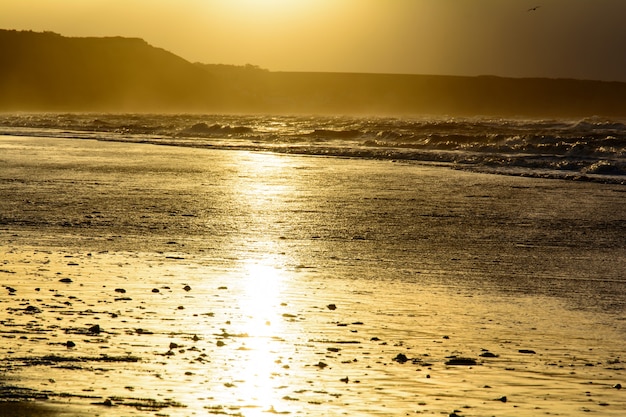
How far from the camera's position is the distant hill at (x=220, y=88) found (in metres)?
135

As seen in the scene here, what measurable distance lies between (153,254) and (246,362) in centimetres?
503

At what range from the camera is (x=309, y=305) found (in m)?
9.29

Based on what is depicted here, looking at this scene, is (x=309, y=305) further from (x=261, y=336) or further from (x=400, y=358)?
(x=400, y=358)

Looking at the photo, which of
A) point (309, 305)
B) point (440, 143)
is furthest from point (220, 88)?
point (309, 305)

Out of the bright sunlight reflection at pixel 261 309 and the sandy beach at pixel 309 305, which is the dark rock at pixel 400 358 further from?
the bright sunlight reflection at pixel 261 309

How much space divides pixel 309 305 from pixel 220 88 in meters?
157

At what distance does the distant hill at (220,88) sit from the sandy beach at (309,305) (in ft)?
368

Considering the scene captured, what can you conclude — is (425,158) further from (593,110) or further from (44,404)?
(593,110)

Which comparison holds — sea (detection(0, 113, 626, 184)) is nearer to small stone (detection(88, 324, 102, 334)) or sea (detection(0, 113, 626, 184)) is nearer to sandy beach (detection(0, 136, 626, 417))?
sandy beach (detection(0, 136, 626, 417))

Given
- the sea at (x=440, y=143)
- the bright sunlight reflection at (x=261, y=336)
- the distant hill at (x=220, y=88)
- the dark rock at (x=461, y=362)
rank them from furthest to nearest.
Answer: the distant hill at (x=220, y=88) → the sea at (x=440, y=143) → the dark rock at (x=461, y=362) → the bright sunlight reflection at (x=261, y=336)

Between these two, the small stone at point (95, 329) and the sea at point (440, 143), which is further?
the sea at point (440, 143)

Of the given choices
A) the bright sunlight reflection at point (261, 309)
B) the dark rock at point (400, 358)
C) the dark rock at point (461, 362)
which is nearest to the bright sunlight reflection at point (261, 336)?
the bright sunlight reflection at point (261, 309)

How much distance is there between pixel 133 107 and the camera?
14925 centimetres

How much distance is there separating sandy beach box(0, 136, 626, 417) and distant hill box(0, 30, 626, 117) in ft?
368
